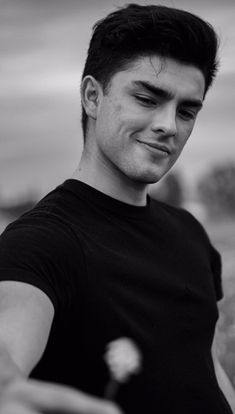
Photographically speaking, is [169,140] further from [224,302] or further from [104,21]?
[224,302]

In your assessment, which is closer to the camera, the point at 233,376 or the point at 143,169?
the point at 143,169

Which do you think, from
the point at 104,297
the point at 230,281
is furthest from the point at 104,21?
the point at 230,281

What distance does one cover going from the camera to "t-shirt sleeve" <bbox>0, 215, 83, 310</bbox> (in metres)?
2.27

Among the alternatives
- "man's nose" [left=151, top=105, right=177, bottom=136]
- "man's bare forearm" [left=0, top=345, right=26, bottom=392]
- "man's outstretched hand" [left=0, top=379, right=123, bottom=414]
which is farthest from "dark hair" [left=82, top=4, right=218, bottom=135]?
"man's outstretched hand" [left=0, top=379, right=123, bottom=414]

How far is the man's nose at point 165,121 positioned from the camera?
3023mm

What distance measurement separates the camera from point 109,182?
10.4 feet

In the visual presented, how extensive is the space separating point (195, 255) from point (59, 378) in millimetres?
1213

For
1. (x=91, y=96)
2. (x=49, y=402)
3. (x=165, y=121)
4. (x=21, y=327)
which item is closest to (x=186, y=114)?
(x=165, y=121)

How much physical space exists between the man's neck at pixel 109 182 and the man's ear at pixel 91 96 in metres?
0.29

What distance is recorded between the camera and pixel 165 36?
3.19 meters

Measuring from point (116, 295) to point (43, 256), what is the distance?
18.6 inches

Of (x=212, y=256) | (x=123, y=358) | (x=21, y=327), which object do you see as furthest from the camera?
(x=212, y=256)

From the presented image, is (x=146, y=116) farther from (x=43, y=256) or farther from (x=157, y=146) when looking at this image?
(x=43, y=256)

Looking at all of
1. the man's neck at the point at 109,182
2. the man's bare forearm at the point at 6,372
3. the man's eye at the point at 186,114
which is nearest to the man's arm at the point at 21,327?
the man's bare forearm at the point at 6,372
